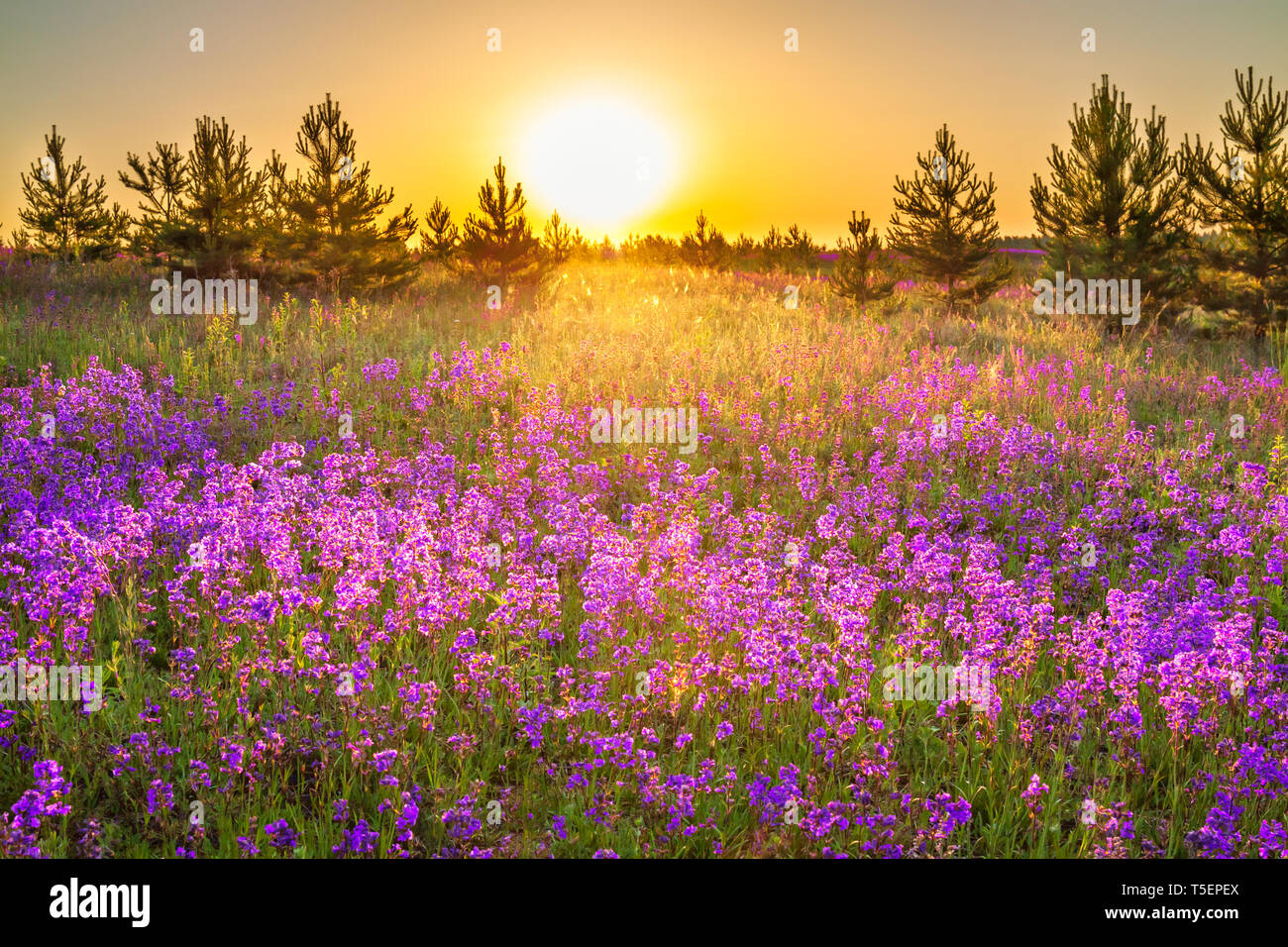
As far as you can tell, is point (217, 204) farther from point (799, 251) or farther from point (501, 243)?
point (799, 251)

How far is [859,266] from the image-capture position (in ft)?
65.0

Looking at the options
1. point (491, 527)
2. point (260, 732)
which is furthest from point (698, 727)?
point (491, 527)

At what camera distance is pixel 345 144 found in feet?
60.5

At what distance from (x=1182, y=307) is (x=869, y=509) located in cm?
1400

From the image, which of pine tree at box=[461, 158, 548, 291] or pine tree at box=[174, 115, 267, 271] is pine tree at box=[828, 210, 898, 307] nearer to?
pine tree at box=[461, 158, 548, 291]

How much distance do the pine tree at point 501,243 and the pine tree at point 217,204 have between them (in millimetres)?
5146

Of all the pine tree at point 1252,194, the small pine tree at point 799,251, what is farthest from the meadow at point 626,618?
the small pine tree at point 799,251

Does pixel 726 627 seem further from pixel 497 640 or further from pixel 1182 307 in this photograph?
pixel 1182 307

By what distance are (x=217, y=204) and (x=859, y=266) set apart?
1555 centimetres

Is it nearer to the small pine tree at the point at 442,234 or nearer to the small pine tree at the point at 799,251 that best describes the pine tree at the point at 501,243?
the small pine tree at the point at 442,234

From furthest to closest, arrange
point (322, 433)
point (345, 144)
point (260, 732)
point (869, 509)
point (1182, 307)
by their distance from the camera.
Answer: point (345, 144)
point (1182, 307)
point (322, 433)
point (869, 509)
point (260, 732)

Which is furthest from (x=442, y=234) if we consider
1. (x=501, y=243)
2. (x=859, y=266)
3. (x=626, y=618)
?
(x=626, y=618)

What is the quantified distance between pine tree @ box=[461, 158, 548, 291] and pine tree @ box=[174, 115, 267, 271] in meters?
5.15

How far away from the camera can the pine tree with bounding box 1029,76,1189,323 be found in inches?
618
